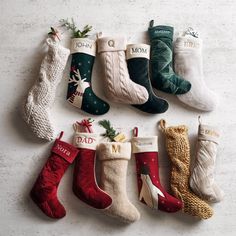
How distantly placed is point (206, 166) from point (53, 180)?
1.94ft

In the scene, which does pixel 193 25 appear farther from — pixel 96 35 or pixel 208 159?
pixel 208 159

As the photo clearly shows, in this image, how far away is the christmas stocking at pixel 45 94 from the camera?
1448mm

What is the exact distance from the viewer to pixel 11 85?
1.52 m

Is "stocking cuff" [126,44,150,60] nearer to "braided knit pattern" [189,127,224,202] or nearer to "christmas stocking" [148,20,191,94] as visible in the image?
"christmas stocking" [148,20,191,94]

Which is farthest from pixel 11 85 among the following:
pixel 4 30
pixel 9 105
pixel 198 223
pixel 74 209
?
pixel 198 223

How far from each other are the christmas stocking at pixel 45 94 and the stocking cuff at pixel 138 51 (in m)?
0.25

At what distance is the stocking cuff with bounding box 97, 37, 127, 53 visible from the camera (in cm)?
151

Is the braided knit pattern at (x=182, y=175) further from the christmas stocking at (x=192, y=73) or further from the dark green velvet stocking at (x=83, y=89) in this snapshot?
the dark green velvet stocking at (x=83, y=89)

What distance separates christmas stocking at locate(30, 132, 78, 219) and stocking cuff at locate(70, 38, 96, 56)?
0.37 metres

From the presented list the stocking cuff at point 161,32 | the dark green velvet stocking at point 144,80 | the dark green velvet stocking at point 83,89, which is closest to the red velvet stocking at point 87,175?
the dark green velvet stocking at point 83,89

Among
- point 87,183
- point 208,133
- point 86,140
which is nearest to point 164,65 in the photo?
point 208,133

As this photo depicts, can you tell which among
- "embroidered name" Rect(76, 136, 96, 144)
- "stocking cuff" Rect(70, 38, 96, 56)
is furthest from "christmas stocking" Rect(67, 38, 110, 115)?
"embroidered name" Rect(76, 136, 96, 144)

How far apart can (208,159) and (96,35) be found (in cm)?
67

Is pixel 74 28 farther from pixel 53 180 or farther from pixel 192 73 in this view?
pixel 53 180
